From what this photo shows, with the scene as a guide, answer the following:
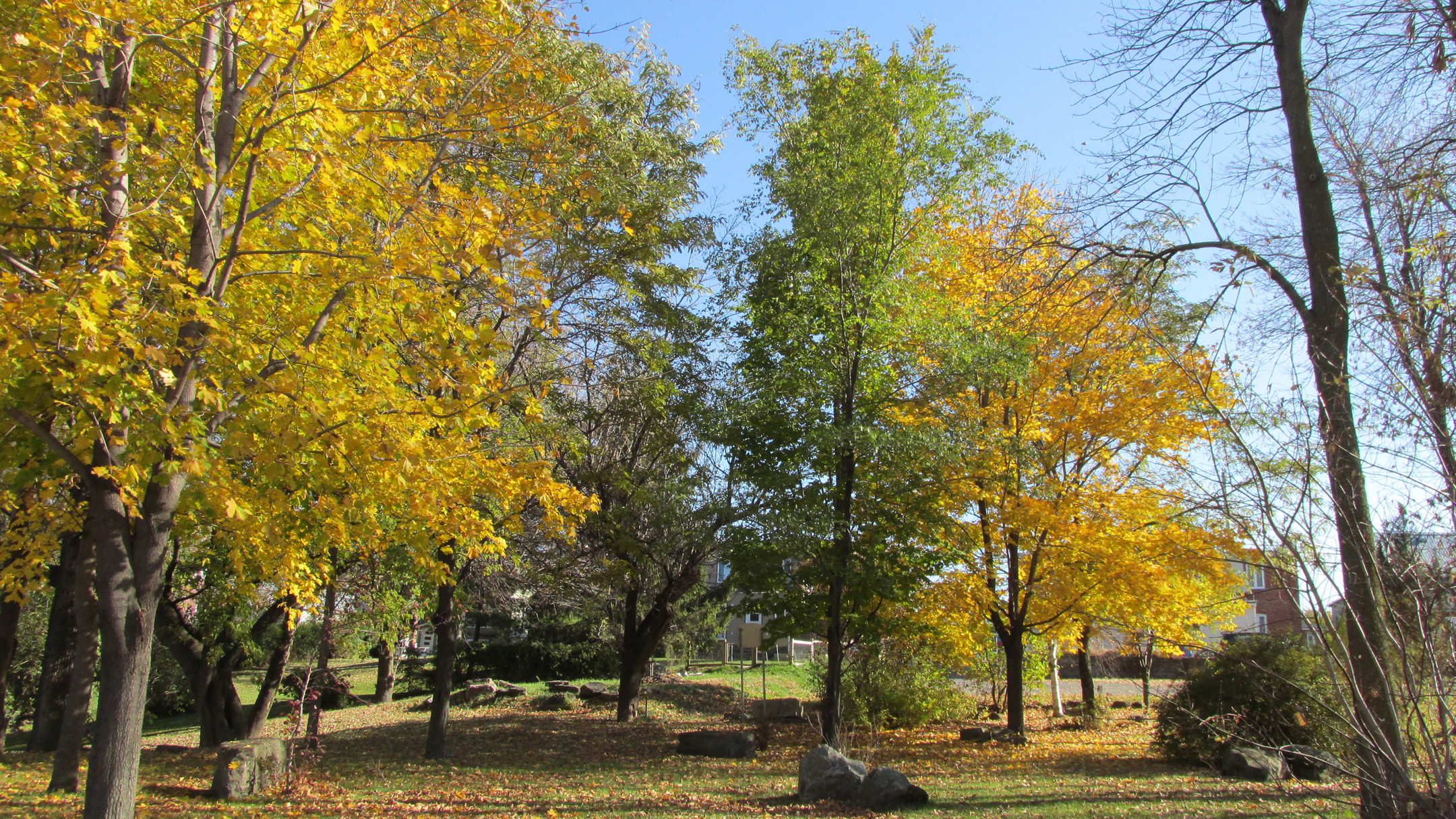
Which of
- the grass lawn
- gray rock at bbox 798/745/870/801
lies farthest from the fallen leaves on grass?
gray rock at bbox 798/745/870/801

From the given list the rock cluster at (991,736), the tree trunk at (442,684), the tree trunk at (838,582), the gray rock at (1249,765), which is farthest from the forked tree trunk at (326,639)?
the gray rock at (1249,765)

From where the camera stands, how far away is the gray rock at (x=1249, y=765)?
9.45 m

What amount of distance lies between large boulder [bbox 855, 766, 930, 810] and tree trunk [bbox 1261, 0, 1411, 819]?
12.6 ft

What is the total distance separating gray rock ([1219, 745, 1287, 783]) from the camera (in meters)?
9.45

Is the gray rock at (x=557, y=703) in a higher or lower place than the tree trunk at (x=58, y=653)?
lower

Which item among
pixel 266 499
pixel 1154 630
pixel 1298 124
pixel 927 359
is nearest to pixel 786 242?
pixel 927 359

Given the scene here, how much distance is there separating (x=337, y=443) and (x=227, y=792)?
611 centimetres

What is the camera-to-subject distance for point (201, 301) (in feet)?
13.9

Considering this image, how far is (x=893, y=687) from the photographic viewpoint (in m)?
15.9

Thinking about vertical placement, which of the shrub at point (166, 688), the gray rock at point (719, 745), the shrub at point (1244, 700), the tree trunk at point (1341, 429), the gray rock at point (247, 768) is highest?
the tree trunk at point (1341, 429)

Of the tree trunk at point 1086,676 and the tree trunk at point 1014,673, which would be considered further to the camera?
the tree trunk at point 1086,676

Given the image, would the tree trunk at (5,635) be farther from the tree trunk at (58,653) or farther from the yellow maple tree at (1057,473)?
the yellow maple tree at (1057,473)

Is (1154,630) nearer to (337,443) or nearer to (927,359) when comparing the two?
(927,359)

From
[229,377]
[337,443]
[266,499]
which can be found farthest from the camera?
[266,499]
